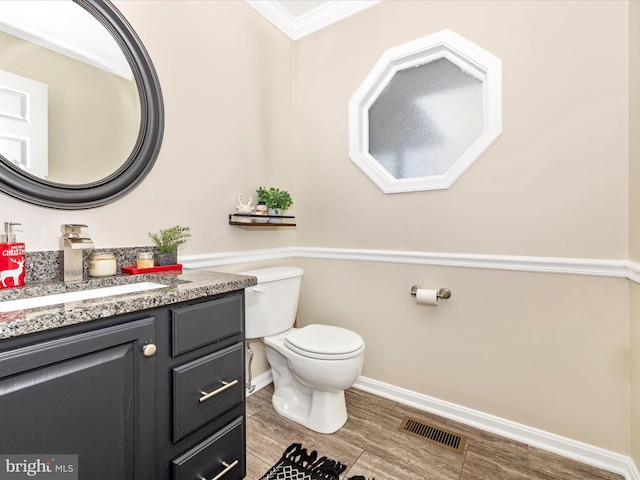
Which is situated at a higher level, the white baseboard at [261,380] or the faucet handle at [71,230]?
the faucet handle at [71,230]

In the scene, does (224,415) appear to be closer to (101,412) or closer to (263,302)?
(101,412)

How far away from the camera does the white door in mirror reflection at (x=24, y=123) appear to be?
1092 mm

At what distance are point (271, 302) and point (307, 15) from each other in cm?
201

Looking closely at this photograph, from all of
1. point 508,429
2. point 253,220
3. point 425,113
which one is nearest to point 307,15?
point 425,113

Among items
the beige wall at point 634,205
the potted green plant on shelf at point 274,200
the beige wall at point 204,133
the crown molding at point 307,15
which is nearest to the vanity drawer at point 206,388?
the beige wall at point 204,133

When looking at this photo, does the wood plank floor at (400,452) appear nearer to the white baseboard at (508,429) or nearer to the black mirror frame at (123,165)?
the white baseboard at (508,429)

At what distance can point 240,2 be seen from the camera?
194 centimetres

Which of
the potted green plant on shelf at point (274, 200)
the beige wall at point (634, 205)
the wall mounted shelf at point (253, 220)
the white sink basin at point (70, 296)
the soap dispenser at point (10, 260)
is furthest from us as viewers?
the potted green plant on shelf at point (274, 200)

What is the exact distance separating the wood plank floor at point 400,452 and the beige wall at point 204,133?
3.49ft

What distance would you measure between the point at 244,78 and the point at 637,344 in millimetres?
2412

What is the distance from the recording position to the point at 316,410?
1.69m

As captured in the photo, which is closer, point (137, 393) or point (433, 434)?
point (137, 393)

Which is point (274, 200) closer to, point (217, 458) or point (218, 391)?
point (218, 391)

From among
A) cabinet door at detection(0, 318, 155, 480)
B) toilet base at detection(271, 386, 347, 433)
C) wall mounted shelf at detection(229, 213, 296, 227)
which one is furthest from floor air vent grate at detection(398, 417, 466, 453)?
wall mounted shelf at detection(229, 213, 296, 227)
